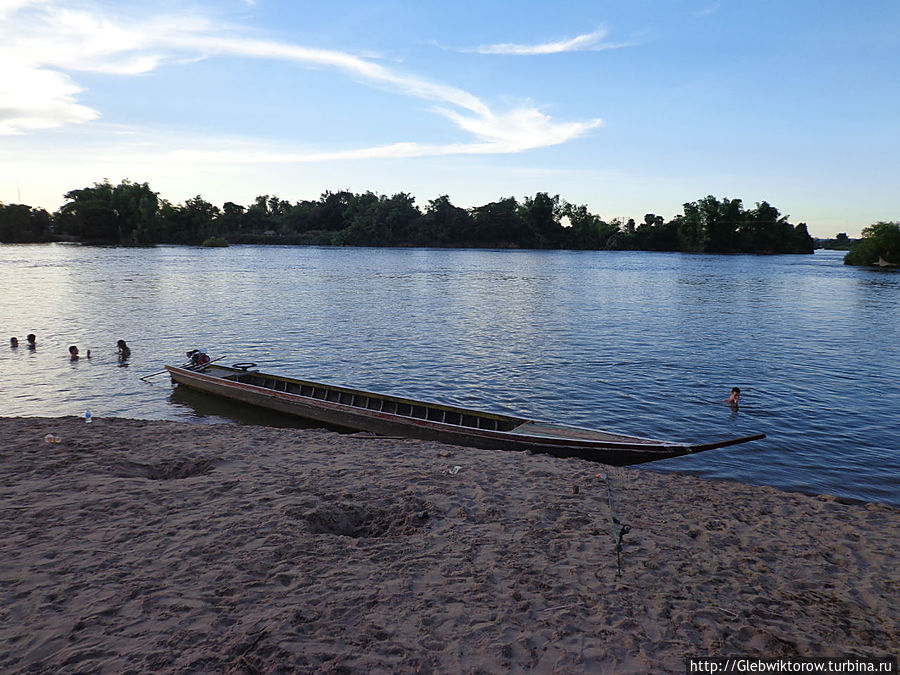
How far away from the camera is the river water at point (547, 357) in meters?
17.2

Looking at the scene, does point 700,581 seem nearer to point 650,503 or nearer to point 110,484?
point 650,503

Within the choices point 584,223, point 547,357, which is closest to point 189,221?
point 584,223

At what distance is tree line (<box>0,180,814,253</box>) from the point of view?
503ft

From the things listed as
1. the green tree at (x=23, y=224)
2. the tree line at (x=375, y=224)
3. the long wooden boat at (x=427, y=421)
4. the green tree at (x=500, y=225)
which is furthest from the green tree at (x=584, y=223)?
the long wooden boat at (x=427, y=421)

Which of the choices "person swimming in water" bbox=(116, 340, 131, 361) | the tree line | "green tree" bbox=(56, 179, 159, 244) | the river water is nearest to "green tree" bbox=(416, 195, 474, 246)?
the tree line

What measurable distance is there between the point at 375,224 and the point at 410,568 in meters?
179

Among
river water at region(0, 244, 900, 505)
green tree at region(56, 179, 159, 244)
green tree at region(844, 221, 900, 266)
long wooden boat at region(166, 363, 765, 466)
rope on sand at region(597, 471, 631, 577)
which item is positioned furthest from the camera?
green tree at region(56, 179, 159, 244)

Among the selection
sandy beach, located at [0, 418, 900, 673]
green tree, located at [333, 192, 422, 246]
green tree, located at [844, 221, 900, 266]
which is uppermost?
green tree, located at [333, 192, 422, 246]

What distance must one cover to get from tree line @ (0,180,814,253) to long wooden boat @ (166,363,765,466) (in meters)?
157

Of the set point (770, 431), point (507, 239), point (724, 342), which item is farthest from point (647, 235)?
point (770, 431)

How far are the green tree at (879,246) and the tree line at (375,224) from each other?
2431 inches

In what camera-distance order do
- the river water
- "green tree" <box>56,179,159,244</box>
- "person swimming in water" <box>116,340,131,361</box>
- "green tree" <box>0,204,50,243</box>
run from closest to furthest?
1. the river water
2. "person swimming in water" <box>116,340,131,361</box>
3. "green tree" <box>56,179,159,244</box>
4. "green tree" <box>0,204,50,243</box>

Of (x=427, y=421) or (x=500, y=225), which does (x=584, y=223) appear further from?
(x=427, y=421)

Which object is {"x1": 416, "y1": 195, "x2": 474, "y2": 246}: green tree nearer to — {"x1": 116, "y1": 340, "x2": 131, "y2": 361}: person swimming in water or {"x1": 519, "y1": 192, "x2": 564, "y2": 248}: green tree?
{"x1": 519, "y1": 192, "x2": 564, "y2": 248}: green tree
